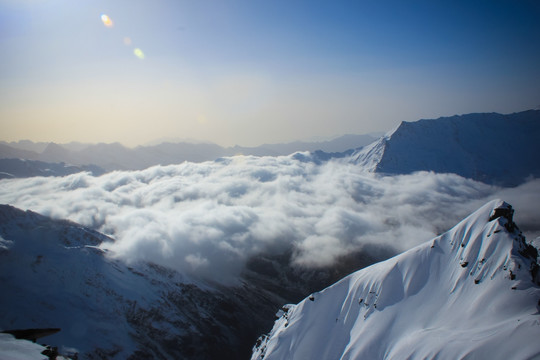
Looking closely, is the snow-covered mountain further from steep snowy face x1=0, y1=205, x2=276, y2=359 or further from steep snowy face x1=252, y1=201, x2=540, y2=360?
steep snowy face x1=252, y1=201, x2=540, y2=360

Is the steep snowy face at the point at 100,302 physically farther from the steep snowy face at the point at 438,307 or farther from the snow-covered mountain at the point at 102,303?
the steep snowy face at the point at 438,307

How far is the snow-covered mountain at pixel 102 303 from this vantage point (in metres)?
111

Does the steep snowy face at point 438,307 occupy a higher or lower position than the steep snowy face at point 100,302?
higher

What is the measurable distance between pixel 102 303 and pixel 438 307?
139 m

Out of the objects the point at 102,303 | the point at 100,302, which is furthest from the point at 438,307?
the point at 100,302

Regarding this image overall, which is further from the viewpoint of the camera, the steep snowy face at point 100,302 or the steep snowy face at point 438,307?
the steep snowy face at point 100,302

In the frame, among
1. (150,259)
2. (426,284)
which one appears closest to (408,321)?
(426,284)

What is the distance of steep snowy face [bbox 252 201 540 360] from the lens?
46625 millimetres

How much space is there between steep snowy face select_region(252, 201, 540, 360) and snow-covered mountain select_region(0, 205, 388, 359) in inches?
2583

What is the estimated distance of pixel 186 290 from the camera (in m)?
169

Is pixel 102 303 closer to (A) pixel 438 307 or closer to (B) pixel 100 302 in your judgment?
(B) pixel 100 302

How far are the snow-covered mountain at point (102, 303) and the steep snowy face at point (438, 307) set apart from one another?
65.6 metres

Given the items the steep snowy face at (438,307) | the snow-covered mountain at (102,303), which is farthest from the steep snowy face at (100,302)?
the steep snowy face at (438,307)

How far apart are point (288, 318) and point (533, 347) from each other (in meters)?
68.7
